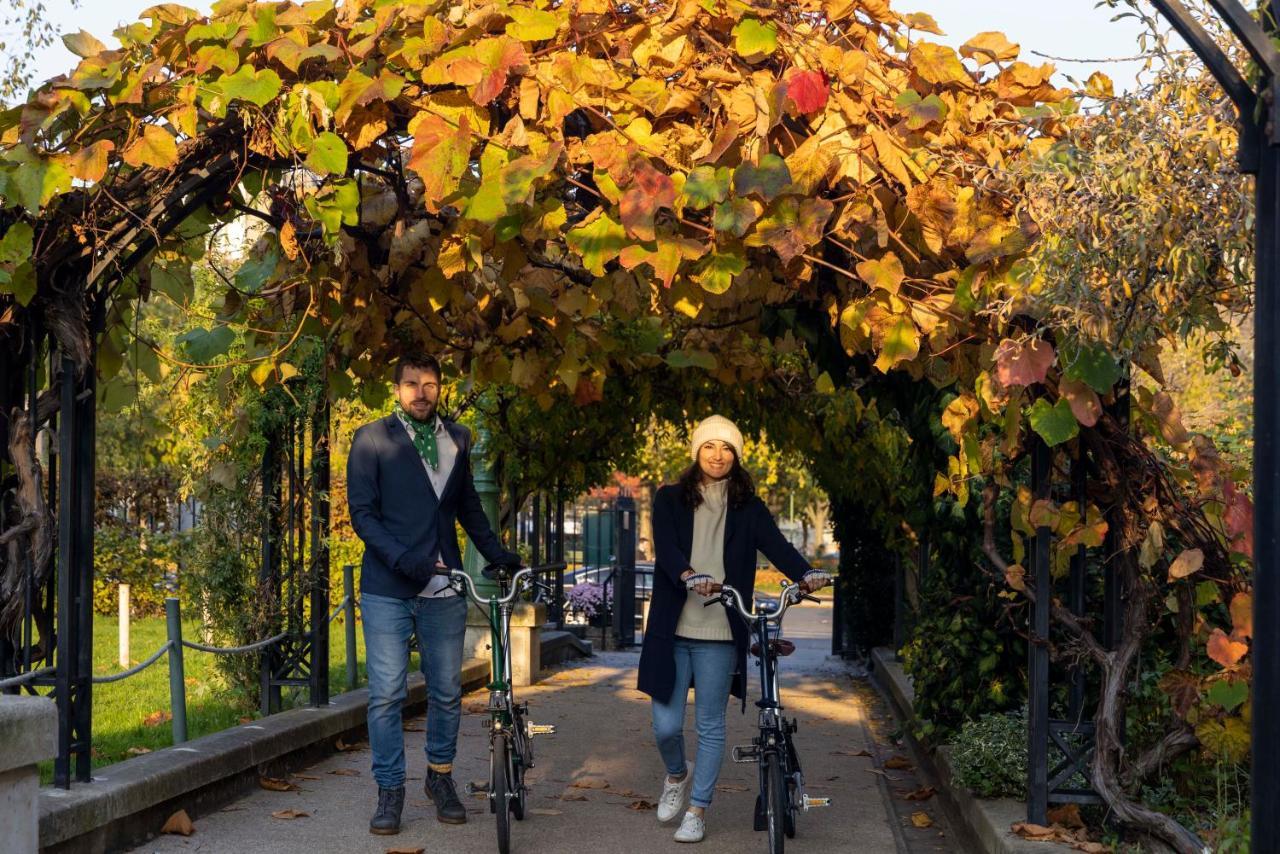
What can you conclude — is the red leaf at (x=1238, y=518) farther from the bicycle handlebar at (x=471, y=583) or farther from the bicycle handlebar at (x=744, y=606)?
the bicycle handlebar at (x=471, y=583)

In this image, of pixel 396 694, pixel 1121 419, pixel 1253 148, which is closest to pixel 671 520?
pixel 396 694

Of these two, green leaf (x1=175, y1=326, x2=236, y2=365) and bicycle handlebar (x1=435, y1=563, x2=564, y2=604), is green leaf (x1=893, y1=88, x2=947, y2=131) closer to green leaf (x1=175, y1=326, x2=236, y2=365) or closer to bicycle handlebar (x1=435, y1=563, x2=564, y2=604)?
bicycle handlebar (x1=435, y1=563, x2=564, y2=604)

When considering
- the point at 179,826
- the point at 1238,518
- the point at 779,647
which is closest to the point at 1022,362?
the point at 1238,518

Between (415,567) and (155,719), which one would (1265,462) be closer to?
(415,567)

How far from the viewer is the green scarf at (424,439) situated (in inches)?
270

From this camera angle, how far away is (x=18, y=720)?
4.14 m

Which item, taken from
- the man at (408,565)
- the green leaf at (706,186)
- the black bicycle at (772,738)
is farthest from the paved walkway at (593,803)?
the green leaf at (706,186)

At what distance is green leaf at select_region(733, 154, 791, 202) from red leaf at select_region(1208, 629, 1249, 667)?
2.11m

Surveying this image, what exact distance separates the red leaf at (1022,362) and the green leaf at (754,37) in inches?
52.5

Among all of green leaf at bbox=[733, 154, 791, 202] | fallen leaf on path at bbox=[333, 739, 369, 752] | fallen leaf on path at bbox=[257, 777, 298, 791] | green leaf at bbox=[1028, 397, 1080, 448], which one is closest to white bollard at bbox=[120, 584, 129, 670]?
fallen leaf on path at bbox=[333, 739, 369, 752]

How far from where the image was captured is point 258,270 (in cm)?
726

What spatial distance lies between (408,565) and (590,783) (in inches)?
99.8

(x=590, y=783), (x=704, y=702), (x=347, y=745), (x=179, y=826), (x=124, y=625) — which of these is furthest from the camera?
(x=124, y=625)

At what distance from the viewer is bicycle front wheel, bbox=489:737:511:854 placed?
6.23 metres
